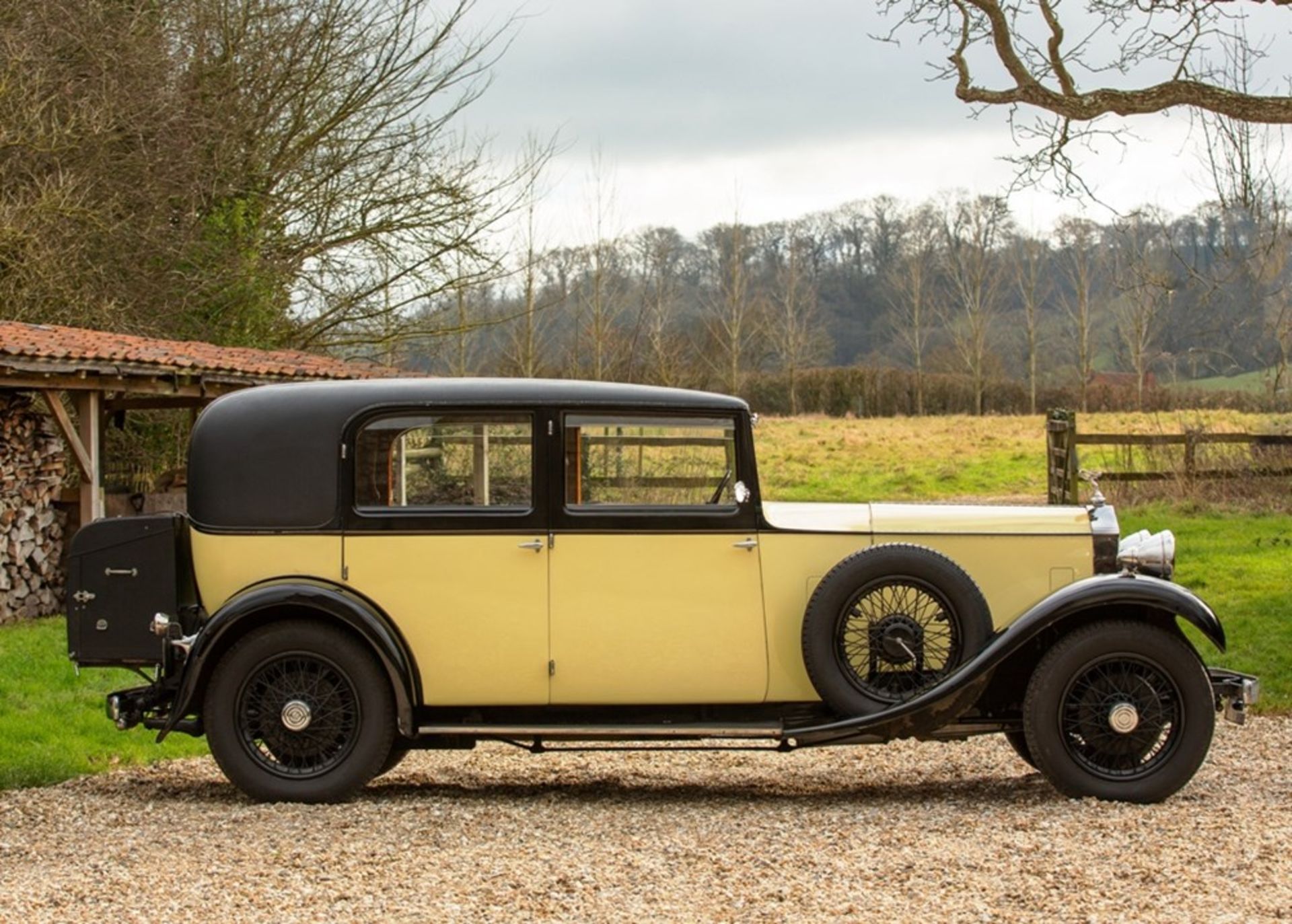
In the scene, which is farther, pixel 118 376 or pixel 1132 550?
pixel 118 376

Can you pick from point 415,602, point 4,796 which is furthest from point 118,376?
point 415,602

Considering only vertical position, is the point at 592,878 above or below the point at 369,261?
below

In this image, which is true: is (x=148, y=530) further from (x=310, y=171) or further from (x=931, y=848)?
(x=310, y=171)

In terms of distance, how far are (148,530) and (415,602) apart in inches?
48.3

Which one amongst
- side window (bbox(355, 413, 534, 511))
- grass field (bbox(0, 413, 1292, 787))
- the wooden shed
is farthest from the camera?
the wooden shed

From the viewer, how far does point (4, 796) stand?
7090 millimetres

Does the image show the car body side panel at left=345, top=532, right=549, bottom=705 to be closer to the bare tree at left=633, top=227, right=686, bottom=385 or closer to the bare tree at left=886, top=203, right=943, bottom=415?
the bare tree at left=633, top=227, right=686, bottom=385

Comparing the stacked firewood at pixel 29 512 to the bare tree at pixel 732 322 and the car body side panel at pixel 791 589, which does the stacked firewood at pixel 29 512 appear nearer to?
the car body side panel at pixel 791 589

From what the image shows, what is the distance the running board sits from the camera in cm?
646

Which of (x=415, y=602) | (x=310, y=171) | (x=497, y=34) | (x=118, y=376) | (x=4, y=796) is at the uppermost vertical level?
(x=497, y=34)

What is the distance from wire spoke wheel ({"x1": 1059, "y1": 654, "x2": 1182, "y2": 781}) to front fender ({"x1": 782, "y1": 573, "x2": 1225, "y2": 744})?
26 cm

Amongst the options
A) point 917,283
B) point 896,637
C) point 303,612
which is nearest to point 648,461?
point 896,637

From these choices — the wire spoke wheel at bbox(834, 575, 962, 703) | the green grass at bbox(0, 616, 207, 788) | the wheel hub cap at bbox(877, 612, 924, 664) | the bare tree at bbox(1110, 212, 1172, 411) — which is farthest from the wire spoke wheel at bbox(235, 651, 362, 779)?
the bare tree at bbox(1110, 212, 1172, 411)

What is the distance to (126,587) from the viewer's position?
6.71 meters
